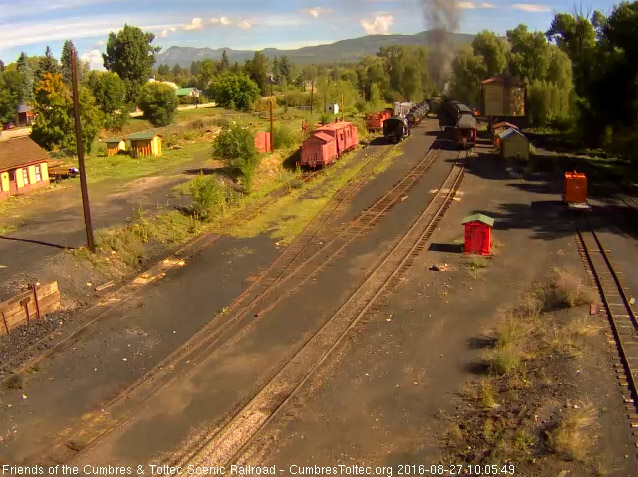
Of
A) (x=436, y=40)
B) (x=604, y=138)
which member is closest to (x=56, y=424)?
(x=604, y=138)

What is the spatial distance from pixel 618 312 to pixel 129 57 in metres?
79.7

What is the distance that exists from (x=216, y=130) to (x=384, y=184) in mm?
28395

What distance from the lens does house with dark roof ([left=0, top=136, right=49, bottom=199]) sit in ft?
93.5

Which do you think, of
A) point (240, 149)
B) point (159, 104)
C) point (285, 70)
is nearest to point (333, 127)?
point (240, 149)

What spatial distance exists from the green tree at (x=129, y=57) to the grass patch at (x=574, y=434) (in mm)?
80221

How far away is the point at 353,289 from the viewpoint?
680 inches

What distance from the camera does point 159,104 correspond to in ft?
217

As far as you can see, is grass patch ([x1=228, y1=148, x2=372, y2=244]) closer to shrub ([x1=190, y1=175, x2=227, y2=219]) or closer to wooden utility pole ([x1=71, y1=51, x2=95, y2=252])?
shrub ([x1=190, y1=175, x2=227, y2=219])

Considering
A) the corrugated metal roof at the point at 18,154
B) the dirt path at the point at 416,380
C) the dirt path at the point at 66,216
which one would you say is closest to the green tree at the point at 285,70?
the dirt path at the point at 66,216

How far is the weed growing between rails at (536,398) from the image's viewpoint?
954cm

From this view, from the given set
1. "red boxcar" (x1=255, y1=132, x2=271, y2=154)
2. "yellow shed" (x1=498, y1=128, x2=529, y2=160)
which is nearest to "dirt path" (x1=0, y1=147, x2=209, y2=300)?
"red boxcar" (x1=255, y1=132, x2=271, y2=154)

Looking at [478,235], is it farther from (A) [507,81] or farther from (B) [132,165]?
(A) [507,81]

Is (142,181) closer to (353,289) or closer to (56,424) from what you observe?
(353,289)

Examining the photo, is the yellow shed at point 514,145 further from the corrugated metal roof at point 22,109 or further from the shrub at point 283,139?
the corrugated metal roof at point 22,109
